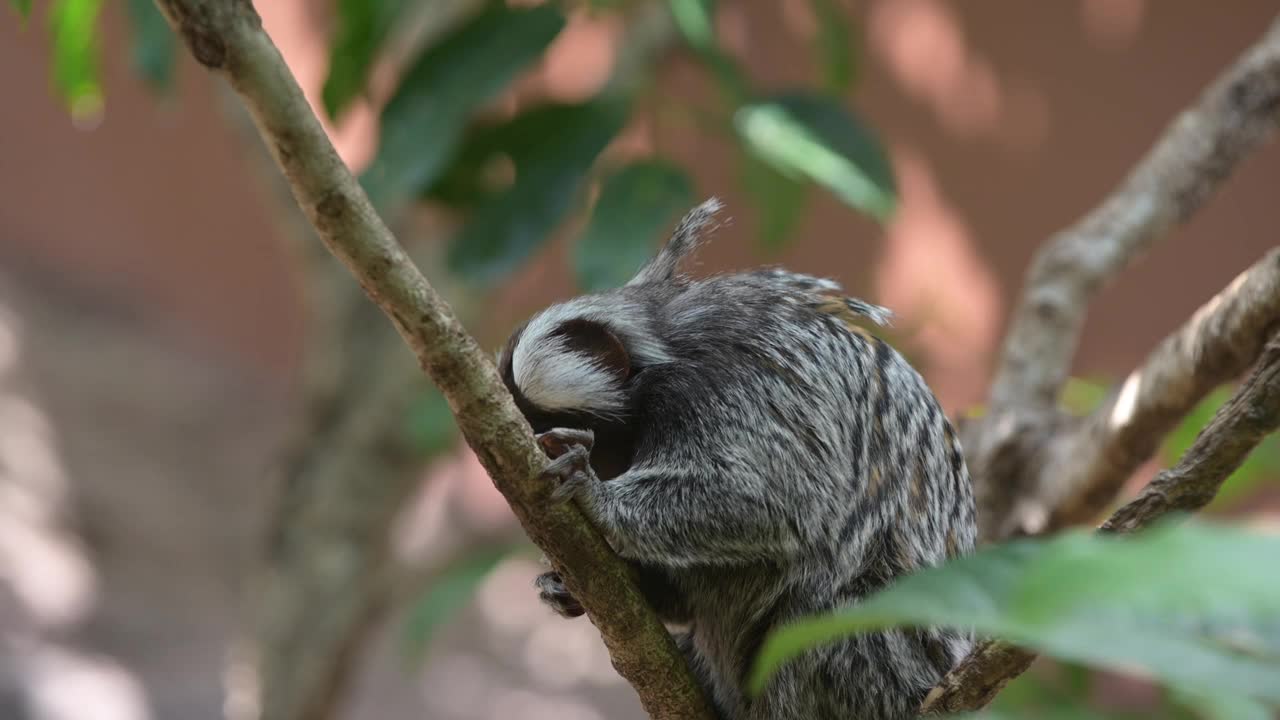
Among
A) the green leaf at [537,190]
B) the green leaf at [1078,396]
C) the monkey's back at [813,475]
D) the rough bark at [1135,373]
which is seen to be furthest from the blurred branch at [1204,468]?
the green leaf at [1078,396]

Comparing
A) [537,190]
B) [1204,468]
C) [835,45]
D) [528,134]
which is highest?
[835,45]

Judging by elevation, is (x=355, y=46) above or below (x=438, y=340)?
above

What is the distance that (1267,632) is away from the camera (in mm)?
892

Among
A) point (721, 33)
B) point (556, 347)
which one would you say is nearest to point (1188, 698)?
point (556, 347)

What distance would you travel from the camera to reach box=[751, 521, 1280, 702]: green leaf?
60 centimetres

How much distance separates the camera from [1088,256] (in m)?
2.75

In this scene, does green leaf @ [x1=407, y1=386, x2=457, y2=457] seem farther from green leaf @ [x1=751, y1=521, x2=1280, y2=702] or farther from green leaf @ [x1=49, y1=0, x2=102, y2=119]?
green leaf @ [x1=751, y1=521, x2=1280, y2=702]

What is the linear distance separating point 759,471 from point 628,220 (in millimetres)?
1000

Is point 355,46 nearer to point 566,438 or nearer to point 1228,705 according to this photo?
point 566,438

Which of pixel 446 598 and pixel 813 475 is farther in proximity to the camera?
pixel 446 598

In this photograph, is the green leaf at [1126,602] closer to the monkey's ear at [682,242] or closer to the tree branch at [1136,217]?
the monkey's ear at [682,242]

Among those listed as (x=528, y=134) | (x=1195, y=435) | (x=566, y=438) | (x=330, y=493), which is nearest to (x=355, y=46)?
(x=528, y=134)

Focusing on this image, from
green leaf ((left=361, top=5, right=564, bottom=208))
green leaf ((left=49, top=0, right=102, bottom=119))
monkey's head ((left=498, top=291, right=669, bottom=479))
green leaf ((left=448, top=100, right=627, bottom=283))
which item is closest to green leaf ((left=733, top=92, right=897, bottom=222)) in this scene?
green leaf ((left=448, top=100, right=627, bottom=283))

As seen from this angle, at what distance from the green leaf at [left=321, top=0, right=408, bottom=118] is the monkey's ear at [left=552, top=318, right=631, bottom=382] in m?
1.12
